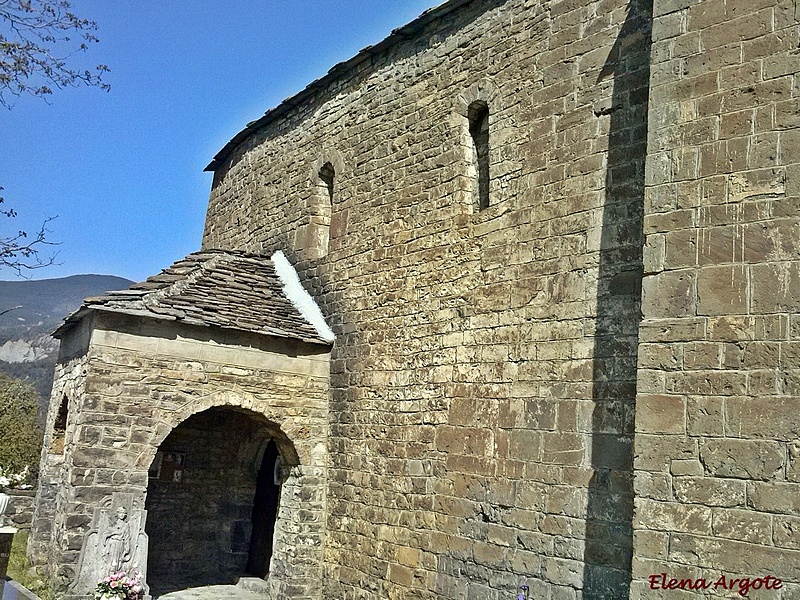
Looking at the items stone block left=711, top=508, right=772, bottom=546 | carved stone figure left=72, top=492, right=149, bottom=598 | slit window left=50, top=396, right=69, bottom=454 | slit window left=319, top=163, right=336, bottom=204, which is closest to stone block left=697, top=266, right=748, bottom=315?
stone block left=711, top=508, right=772, bottom=546

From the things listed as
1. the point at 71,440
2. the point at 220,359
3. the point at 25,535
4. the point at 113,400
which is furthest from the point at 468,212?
the point at 25,535

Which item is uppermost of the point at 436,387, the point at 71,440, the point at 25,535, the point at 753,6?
the point at 753,6

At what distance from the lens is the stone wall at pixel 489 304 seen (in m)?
6.35

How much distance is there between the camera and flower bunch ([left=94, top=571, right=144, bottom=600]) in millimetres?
7340

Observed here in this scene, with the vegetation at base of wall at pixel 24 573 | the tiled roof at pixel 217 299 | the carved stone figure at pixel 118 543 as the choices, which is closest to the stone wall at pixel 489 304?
the tiled roof at pixel 217 299

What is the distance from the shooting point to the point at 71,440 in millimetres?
8383

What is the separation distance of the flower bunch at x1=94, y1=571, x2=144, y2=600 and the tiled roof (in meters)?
2.64

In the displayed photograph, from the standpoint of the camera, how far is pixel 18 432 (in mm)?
19188

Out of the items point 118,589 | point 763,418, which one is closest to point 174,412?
point 118,589

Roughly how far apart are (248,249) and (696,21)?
8.18m

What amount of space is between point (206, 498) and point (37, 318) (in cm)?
5882

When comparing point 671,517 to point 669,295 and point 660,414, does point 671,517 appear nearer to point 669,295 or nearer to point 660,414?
point 660,414

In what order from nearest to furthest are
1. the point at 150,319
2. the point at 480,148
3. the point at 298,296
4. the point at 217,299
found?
the point at 480,148, the point at 150,319, the point at 217,299, the point at 298,296

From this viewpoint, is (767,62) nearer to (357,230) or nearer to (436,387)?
(436,387)
